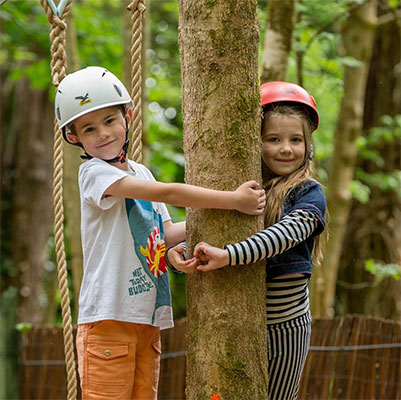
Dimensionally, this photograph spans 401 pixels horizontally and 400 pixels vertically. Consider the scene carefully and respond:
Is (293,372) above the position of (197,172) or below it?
below

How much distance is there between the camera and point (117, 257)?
84.2 inches

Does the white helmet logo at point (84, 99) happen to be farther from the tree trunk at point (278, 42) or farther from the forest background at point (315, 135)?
the tree trunk at point (278, 42)

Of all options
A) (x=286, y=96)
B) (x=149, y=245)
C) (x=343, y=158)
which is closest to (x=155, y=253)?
(x=149, y=245)

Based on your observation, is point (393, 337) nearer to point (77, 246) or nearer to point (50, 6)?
point (77, 246)

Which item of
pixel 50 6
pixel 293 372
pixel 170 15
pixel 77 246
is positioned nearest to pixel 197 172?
pixel 293 372

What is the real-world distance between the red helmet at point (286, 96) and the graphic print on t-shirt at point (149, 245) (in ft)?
1.96

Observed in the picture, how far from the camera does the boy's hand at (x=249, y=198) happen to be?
1.95m

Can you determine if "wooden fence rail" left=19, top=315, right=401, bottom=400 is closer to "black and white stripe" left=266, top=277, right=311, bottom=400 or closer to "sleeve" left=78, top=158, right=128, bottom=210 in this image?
"black and white stripe" left=266, top=277, right=311, bottom=400

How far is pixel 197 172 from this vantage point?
6.69 ft

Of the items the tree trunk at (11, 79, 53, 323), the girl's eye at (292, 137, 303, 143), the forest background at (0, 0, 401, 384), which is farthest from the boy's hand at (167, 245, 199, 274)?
the tree trunk at (11, 79, 53, 323)

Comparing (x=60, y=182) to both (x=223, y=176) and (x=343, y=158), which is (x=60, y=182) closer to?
(x=223, y=176)

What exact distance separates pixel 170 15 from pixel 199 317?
8.47 m

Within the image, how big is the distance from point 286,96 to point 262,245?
2.10 feet

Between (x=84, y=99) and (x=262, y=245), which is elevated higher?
(x=84, y=99)
